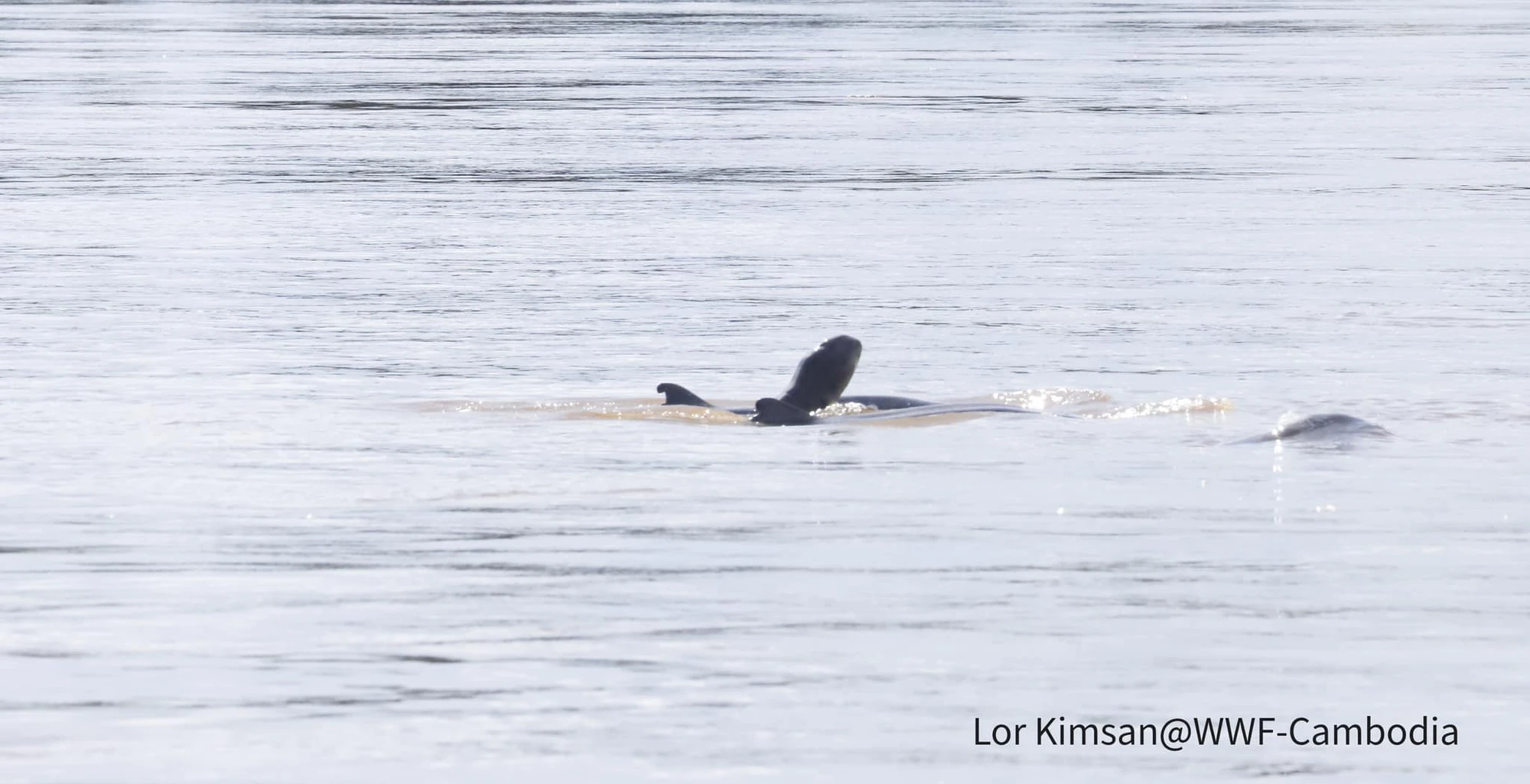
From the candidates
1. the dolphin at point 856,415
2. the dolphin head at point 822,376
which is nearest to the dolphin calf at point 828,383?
the dolphin head at point 822,376

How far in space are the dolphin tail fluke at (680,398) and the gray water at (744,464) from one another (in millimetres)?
211

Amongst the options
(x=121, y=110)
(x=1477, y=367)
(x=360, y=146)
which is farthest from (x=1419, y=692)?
(x=121, y=110)

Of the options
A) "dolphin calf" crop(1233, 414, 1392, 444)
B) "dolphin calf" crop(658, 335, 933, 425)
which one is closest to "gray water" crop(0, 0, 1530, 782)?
"dolphin calf" crop(1233, 414, 1392, 444)

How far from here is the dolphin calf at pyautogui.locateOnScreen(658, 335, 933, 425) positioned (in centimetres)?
1767

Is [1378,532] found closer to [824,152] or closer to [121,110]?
[824,152]

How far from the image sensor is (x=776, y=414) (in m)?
17.2

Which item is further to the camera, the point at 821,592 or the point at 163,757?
the point at 821,592

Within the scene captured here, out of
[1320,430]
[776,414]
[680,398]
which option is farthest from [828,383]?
[1320,430]

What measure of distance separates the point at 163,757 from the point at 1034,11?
95.3 meters

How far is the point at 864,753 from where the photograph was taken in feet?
31.7

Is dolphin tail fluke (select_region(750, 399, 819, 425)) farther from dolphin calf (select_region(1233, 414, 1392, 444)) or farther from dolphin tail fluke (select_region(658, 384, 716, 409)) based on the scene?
dolphin calf (select_region(1233, 414, 1392, 444))

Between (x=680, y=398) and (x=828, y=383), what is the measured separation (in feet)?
3.32

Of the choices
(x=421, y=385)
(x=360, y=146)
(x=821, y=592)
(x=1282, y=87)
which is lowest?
(x=821, y=592)

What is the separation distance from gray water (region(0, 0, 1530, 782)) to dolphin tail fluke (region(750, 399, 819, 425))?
25cm
